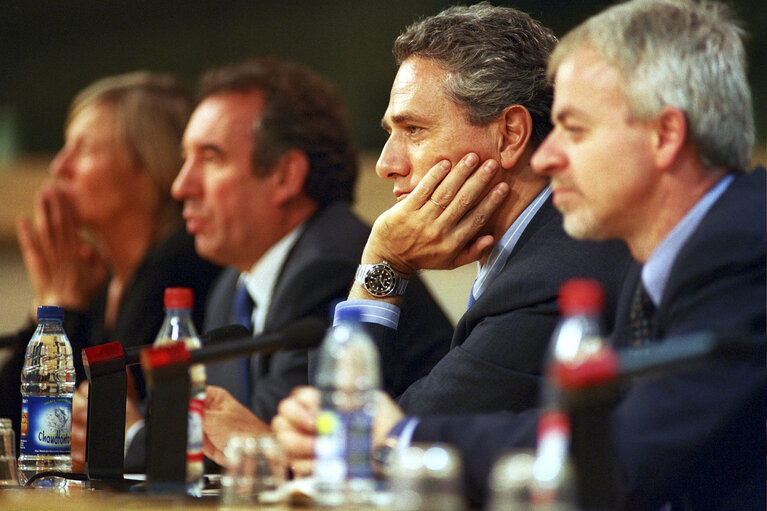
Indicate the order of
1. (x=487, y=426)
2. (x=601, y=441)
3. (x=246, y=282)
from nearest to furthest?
(x=601, y=441) → (x=487, y=426) → (x=246, y=282)

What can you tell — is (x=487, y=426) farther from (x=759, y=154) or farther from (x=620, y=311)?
(x=759, y=154)

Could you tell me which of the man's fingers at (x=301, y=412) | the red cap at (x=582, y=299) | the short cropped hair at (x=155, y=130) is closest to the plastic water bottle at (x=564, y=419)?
the red cap at (x=582, y=299)

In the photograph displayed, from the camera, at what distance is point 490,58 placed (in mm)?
2039

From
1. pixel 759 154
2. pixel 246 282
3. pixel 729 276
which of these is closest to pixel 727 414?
pixel 729 276

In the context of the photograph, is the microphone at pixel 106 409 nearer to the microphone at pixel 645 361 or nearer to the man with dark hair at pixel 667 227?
the man with dark hair at pixel 667 227

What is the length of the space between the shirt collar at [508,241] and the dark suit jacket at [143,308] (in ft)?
4.32

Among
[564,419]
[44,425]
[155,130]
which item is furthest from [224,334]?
[155,130]

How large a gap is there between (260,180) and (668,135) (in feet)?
5.58

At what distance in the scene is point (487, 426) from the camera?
1390mm

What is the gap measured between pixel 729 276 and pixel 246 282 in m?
1.77

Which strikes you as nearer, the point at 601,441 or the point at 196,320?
the point at 601,441

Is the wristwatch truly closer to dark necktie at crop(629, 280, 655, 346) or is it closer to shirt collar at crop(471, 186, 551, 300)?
shirt collar at crop(471, 186, 551, 300)

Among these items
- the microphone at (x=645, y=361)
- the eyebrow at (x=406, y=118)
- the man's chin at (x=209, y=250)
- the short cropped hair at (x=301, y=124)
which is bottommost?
the microphone at (x=645, y=361)

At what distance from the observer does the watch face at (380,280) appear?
200 centimetres
